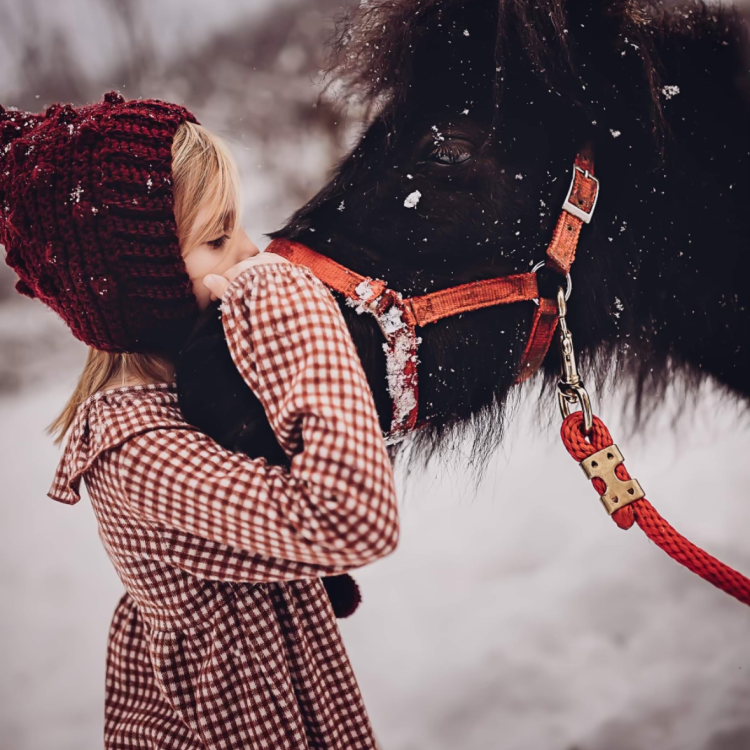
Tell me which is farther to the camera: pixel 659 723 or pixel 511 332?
pixel 659 723

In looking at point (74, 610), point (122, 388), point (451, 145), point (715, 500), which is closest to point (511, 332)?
point (451, 145)

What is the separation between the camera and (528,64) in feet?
1.76

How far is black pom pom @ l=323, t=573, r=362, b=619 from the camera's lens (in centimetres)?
65

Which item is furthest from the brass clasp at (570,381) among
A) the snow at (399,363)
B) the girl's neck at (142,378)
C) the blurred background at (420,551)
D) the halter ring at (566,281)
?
the girl's neck at (142,378)

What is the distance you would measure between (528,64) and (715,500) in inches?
37.9

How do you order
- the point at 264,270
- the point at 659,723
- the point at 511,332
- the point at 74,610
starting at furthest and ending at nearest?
the point at 74,610 → the point at 659,723 → the point at 511,332 → the point at 264,270

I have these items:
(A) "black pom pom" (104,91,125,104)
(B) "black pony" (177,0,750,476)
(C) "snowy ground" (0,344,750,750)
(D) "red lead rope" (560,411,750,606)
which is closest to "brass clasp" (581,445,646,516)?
(D) "red lead rope" (560,411,750,606)

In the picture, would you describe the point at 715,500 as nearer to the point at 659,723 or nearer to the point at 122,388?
the point at 659,723

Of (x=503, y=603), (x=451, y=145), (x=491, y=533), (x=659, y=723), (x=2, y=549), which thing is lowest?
(x=659, y=723)

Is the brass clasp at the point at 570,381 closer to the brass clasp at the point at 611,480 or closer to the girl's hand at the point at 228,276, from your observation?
the brass clasp at the point at 611,480

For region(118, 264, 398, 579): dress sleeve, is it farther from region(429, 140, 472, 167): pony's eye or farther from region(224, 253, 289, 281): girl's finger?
region(429, 140, 472, 167): pony's eye

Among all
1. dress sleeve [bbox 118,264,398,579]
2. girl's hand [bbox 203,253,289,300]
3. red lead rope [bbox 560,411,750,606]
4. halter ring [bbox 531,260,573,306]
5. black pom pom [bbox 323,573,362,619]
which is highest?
girl's hand [bbox 203,253,289,300]

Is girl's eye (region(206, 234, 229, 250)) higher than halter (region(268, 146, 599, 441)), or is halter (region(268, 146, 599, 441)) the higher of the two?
girl's eye (region(206, 234, 229, 250))

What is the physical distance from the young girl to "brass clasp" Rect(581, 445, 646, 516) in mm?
225
